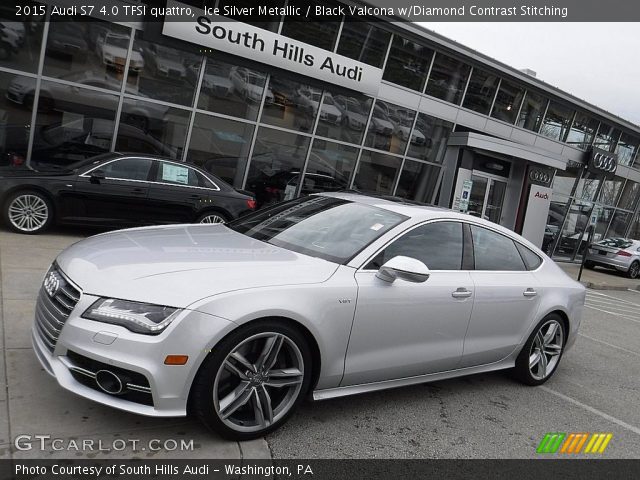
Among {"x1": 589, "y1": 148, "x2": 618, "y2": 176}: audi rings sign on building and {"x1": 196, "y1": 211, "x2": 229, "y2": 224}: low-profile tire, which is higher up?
{"x1": 589, "y1": 148, "x2": 618, "y2": 176}: audi rings sign on building

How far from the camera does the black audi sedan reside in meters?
7.80

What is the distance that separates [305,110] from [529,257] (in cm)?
929

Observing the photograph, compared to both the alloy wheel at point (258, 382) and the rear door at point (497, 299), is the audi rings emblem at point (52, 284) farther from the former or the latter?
the rear door at point (497, 299)

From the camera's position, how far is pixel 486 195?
55.8 ft

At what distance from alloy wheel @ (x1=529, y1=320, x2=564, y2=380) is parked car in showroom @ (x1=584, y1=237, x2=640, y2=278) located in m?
15.5

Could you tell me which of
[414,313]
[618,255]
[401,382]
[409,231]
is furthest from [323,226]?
[618,255]

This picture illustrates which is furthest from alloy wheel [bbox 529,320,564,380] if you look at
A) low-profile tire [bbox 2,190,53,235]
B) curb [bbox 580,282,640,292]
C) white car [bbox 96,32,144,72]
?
curb [bbox 580,282,640,292]

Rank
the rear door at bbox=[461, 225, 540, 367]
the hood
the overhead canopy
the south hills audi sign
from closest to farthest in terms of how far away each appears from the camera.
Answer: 1. the hood
2. the rear door at bbox=[461, 225, 540, 367]
3. the south hills audi sign
4. the overhead canopy

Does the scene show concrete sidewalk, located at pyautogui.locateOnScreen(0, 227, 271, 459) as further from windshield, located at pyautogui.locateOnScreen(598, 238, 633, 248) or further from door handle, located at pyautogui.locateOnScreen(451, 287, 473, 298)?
windshield, located at pyautogui.locateOnScreen(598, 238, 633, 248)

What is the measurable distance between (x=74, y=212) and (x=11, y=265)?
2262 millimetres

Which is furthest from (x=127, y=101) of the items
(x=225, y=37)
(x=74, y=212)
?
(x=74, y=212)

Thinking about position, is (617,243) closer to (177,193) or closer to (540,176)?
(540,176)

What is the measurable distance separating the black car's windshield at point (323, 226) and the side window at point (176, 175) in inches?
186

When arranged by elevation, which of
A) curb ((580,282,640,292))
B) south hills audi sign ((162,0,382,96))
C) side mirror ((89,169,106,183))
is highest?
south hills audi sign ((162,0,382,96))
